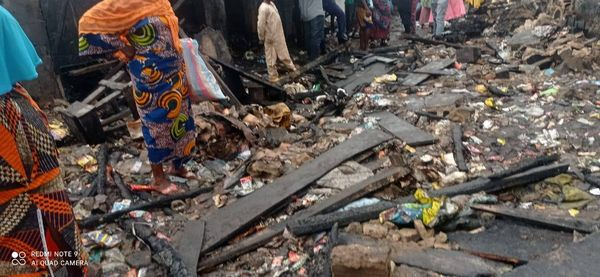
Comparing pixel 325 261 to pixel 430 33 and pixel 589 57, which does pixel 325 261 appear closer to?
pixel 589 57

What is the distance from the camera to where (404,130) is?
212 inches

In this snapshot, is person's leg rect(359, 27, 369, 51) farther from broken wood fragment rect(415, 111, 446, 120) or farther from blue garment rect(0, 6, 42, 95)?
blue garment rect(0, 6, 42, 95)

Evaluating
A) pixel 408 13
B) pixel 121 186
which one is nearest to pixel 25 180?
pixel 121 186

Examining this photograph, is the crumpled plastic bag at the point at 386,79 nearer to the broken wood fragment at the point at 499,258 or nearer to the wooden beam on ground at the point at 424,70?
the wooden beam on ground at the point at 424,70

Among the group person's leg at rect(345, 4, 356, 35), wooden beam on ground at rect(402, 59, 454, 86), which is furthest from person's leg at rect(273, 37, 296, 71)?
person's leg at rect(345, 4, 356, 35)

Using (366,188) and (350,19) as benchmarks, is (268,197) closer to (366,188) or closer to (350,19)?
(366,188)

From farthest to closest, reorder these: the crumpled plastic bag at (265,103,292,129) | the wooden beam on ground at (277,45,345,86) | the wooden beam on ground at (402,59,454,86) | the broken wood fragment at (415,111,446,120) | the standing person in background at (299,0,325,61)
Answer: the standing person in background at (299,0,325,61) → the wooden beam on ground at (277,45,345,86) → the wooden beam on ground at (402,59,454,86) → the broken wood fragment at (415,111,446,120) → the crumpled plastic bag at (265,103,292,129)

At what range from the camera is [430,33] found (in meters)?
12.3

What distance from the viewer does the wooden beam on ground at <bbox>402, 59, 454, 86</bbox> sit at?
7706 millimetres

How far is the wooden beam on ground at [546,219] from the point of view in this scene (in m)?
3.18

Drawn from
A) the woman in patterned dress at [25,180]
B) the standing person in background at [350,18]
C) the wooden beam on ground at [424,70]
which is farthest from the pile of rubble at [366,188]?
the standing person in background at [350,18]

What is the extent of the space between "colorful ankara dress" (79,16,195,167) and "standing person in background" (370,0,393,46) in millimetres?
7231

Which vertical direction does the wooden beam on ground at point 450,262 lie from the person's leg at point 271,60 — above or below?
below

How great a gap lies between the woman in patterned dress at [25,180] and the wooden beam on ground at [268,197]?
1292 mm
